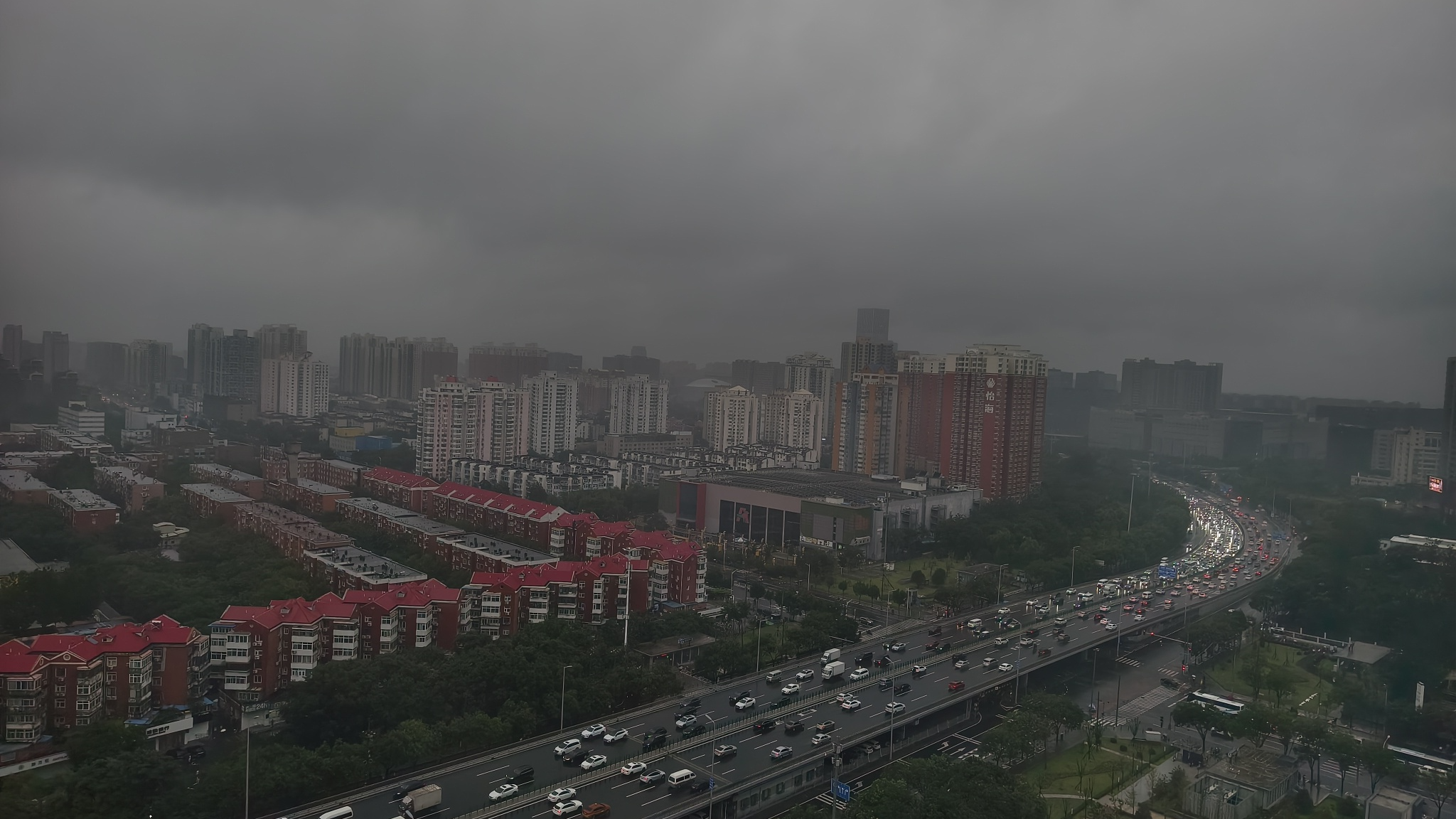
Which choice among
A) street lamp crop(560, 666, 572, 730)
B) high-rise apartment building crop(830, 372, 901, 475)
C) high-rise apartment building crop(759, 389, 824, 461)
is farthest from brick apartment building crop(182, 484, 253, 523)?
high-rise apartment building crop(759, 389, 824, 461)

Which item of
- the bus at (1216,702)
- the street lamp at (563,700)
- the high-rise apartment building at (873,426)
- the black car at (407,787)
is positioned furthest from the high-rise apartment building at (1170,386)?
the black car at (407,787)

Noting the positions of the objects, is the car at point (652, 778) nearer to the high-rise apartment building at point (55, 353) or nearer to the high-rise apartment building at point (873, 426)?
the high-rise apartment building at point (55, 353)

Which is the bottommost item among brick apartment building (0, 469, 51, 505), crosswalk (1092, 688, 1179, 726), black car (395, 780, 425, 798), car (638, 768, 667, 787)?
crosswalk (1092, 688, 1179, 726)

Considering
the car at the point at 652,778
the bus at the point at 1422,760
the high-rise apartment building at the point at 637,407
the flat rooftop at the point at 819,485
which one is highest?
the high-rise apartment building at the point at 637,407

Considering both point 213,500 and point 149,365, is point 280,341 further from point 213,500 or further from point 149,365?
point 213,500

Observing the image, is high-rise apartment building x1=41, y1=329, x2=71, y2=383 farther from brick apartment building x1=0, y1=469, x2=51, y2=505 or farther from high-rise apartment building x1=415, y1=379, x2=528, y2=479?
high-rise apartment building x1=415, y1=379, x2=528, y2=479

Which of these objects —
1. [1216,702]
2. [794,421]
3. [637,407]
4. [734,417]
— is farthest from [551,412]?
[1216,702]

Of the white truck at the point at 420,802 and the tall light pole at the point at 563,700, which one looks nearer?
the white truck at the point at 420,802
